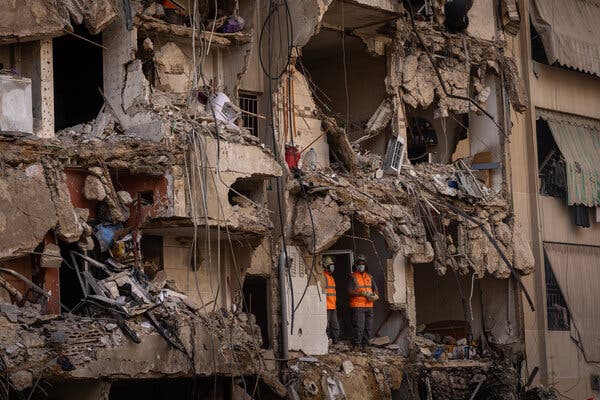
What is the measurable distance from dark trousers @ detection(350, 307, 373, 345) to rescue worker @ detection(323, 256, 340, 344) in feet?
1.05

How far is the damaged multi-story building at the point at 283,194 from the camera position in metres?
23.5

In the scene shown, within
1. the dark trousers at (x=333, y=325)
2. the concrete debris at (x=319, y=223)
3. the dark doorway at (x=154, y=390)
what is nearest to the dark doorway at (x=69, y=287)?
the dark doorway at (x=154, y=390)

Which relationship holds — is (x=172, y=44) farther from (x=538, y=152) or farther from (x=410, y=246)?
(x=538, y=152)

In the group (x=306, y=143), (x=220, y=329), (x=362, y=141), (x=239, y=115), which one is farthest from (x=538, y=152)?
(x=220, y=329)

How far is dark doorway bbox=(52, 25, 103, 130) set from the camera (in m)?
27.4

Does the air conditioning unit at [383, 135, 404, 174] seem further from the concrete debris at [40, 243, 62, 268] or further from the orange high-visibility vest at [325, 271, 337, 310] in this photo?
the concrete debris at [40, 243, 62, 268]

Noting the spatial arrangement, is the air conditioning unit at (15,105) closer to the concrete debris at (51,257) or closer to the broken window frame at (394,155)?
the concrete debris at (51,257)

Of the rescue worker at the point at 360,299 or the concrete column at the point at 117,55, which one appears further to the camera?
the rescue worker at the point at 360,299

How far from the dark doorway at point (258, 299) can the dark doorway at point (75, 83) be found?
4180 mm

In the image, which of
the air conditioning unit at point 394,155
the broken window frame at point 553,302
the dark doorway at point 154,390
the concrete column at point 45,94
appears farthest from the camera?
the broken window frame at point 553,302

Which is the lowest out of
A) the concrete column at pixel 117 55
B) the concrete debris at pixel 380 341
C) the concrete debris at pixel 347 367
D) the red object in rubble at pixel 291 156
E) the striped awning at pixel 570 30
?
the concrete debris at pixel 347 367

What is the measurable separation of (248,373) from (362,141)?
7695 mm

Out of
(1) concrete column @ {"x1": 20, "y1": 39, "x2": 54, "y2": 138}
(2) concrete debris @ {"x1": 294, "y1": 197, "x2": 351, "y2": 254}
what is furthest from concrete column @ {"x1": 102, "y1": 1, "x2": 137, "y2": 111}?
(2) concrete debris @ {"x1": 294, "y1": 197, "x2": 351, "y2": 254}

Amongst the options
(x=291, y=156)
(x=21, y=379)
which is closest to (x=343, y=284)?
(x=291, y=156)
